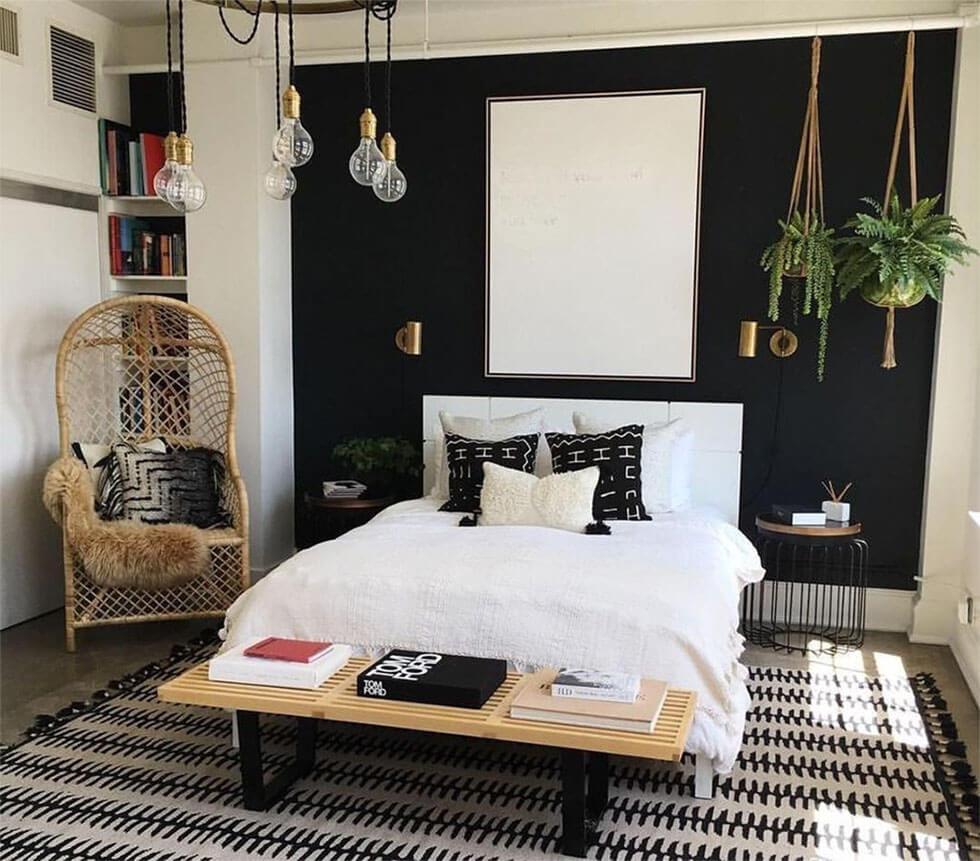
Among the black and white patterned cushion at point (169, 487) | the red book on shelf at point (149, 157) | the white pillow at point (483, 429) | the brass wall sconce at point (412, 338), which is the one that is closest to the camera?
the black and white patterned cushion at point (169, 487)

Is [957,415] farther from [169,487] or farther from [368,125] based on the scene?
[169,487]

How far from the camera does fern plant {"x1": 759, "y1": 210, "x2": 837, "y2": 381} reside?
441 cm

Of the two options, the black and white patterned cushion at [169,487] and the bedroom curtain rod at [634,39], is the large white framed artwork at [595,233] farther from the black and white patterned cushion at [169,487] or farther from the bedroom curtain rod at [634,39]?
the black and white patterned cushion at [169,487]

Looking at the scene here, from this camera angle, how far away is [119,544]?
433 cm

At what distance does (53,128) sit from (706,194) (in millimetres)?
3237

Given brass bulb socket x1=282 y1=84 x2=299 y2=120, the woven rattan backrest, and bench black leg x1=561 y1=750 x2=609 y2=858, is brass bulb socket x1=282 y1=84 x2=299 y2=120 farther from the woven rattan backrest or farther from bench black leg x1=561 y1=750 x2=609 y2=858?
the woven rattan backrest

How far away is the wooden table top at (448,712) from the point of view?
102 inches

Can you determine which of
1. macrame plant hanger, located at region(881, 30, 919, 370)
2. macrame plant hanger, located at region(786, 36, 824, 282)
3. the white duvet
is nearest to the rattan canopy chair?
the white duvet

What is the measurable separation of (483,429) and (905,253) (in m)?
2.03

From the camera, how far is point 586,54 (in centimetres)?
495

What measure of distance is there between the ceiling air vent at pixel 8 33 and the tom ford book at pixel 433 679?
3520mm

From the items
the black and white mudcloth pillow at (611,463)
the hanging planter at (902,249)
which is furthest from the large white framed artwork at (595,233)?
the hanging planter at (902,249)

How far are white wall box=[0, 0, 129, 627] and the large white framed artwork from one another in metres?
2.13

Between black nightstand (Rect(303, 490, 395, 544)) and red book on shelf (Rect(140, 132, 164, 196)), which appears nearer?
black nightstand (Rect(303, 490, 395, 544))
